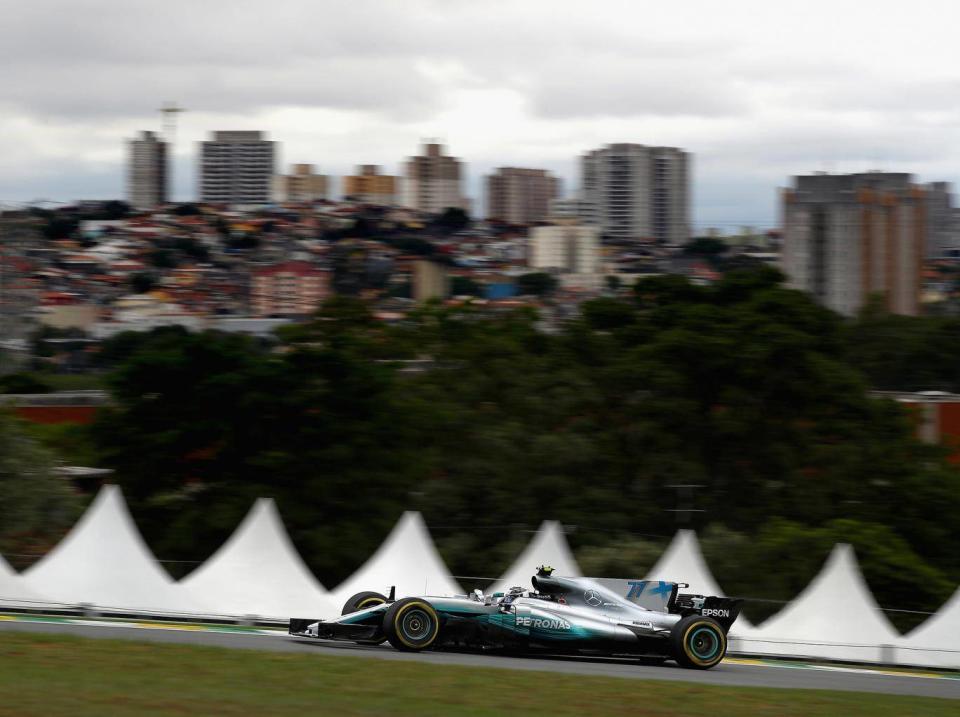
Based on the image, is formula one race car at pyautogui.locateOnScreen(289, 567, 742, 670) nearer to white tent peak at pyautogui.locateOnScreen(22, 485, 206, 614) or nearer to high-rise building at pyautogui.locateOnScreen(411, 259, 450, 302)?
white tent peak at pyautogui.locateOnScreen(22, 485, 206, 614)

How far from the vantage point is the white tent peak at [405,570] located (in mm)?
25328

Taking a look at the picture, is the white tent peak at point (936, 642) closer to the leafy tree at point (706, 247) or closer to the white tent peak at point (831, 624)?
the white tent peak at point (831, 624)

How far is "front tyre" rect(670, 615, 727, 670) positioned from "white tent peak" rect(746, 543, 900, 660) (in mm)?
4847

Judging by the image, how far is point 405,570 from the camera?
26188 millimetres

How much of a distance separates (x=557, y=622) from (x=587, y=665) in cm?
79

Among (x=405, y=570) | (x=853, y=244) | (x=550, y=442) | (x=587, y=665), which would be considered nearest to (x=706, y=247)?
(x=853, y=244)

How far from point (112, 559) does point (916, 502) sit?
97.4ft

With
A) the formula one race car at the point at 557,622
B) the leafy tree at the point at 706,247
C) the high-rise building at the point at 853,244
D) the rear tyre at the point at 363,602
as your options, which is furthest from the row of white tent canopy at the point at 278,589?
the leafy tree at the point at 706,247

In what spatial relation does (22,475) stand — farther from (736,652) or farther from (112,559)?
(736,652)

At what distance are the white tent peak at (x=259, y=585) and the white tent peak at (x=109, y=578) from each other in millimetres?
563

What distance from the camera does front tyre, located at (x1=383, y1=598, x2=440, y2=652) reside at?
18.1 metres

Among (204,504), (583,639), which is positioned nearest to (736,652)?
(583,639)

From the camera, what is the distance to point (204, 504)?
4078 centimetres

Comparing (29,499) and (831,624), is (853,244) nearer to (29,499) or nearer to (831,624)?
(29,499)
